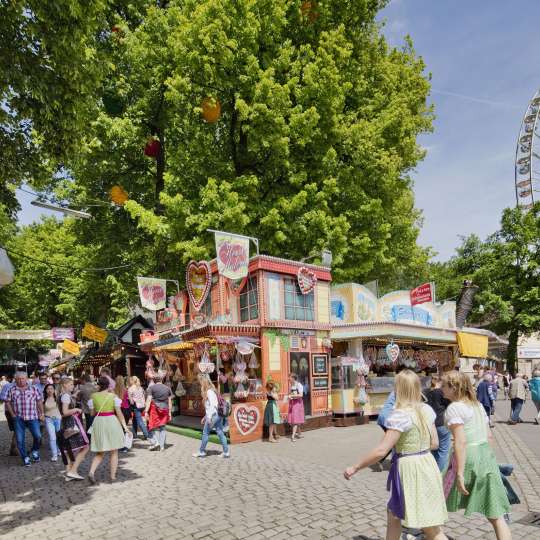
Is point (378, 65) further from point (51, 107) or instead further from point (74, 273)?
point (74, 273)

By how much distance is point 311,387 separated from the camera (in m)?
15.3

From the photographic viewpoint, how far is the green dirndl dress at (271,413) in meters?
12.5

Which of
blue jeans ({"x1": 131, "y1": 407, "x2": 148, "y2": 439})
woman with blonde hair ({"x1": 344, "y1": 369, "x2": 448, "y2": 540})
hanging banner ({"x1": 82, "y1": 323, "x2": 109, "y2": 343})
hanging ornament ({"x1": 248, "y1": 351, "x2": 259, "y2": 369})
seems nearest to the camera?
woman with blonde hair ({"x1": 344, "y1": 369, "x2": 448, "y2": 540})

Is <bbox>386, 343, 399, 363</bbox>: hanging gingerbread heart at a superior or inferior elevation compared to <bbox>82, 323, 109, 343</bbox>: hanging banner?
inferior

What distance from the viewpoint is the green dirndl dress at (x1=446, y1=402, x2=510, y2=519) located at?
4.21 m

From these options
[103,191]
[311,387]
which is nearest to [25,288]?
[103,191]

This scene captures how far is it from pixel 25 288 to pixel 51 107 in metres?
32.9

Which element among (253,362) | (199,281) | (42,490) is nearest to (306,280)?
(253,362)

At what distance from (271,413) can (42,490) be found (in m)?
5.93

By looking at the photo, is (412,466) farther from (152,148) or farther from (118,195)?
(152,148)

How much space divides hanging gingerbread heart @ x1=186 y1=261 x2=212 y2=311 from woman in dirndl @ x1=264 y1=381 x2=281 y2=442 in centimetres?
395

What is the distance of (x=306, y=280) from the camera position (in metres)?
15.3

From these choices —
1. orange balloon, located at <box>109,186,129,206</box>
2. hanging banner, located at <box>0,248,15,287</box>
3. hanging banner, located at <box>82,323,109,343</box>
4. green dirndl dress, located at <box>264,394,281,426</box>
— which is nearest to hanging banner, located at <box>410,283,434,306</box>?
green dirndl dress, located at <box>264,394,281,426</box>

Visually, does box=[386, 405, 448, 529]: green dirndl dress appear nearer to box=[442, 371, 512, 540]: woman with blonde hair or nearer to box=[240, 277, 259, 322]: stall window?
box=[442, 371, 512, 540]: woman with blonde hair
